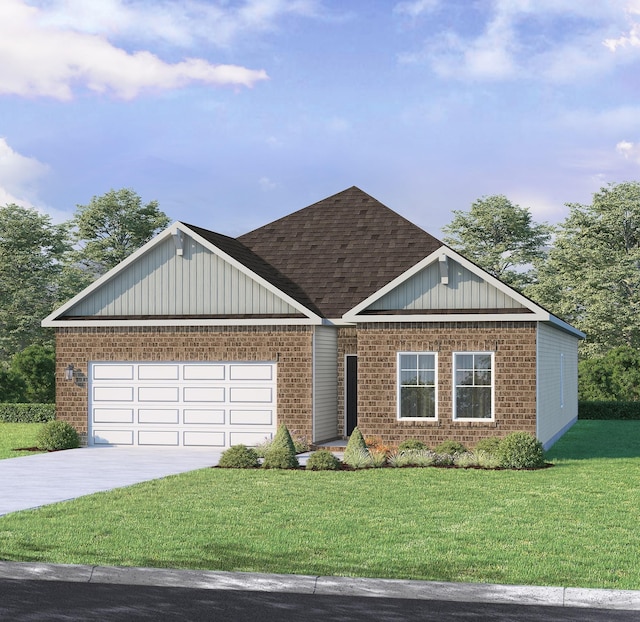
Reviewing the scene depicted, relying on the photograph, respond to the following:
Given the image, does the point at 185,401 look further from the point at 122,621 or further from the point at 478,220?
the point at 478,220

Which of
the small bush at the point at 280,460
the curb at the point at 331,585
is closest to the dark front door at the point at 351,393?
the small bush at the point at 280,460

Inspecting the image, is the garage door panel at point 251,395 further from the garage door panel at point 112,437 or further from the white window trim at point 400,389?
the white window trim at point 400,389

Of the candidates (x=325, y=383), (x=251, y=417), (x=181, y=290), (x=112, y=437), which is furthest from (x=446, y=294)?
(x=112, y=437)

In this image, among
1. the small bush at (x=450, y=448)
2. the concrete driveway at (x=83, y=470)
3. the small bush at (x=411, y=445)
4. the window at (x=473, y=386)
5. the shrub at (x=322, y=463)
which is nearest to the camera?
the concrete driveway at (x=83, y=470)

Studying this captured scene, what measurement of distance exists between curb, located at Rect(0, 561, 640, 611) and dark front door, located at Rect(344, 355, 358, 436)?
58.4ft

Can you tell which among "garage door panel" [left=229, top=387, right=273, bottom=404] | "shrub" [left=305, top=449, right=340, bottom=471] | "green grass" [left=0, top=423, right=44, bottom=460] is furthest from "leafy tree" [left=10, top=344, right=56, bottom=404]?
"shrub" [left=305, top=449, right=340, bottom=471]

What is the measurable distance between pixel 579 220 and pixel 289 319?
1309 inches

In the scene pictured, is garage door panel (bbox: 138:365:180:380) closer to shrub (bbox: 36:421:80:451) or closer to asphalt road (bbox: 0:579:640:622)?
shrub (bbox: 36:421:80:451)

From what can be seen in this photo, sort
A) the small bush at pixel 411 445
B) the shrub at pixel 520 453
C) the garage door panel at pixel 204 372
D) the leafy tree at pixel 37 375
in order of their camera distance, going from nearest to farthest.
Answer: the shrub at pixel 520 453 → the small bush at pixel 411 445 → the garage door panel at pixel 204 372 → the leafy tree at pixel 37 375

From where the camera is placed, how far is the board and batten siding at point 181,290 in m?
26.8

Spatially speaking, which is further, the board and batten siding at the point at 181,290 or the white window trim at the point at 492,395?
the board and batten siding at the point at 181,290

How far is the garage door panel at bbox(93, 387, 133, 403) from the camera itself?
89.7 feet

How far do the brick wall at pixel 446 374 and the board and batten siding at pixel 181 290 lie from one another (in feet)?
9.67

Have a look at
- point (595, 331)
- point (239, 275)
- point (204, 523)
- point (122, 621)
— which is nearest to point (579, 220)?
point (595, 331)
